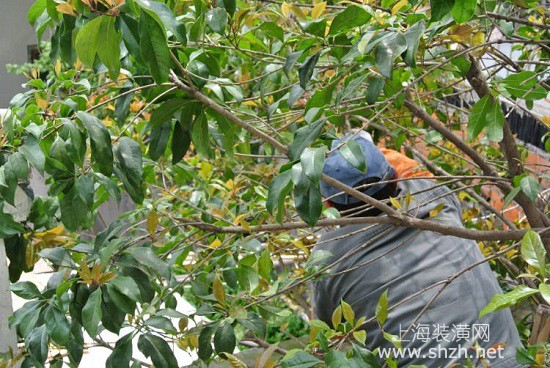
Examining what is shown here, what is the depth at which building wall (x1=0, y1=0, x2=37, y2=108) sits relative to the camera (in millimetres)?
11430

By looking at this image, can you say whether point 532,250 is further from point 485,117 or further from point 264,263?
point 264,263

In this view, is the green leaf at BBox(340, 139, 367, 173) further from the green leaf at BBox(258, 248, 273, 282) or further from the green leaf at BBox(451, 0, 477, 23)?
the green leaf at BBox(258, 248, 273, 282)

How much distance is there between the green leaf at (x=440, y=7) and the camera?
4.79 ft

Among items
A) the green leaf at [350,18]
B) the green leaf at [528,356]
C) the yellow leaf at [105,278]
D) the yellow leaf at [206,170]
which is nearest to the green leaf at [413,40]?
the green leaf at [350,18]

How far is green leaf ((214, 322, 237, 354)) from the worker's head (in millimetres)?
638

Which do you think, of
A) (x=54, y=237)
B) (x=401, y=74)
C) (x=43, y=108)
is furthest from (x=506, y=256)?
(x=43, y=108)

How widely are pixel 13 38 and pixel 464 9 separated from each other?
10.8 meters

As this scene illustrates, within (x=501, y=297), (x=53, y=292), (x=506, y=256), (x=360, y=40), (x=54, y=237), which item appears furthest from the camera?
(x=506, y=256)

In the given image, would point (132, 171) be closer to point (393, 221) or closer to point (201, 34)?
point (201, 34)

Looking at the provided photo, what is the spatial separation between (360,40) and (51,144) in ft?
2.94

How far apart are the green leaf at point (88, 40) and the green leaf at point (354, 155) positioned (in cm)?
55

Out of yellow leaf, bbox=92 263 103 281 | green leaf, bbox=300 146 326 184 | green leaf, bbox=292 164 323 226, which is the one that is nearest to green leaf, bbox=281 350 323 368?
green leaf, bbox=292 164 323 226

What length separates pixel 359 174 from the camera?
2764 mm

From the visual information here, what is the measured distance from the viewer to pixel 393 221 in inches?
94.0
